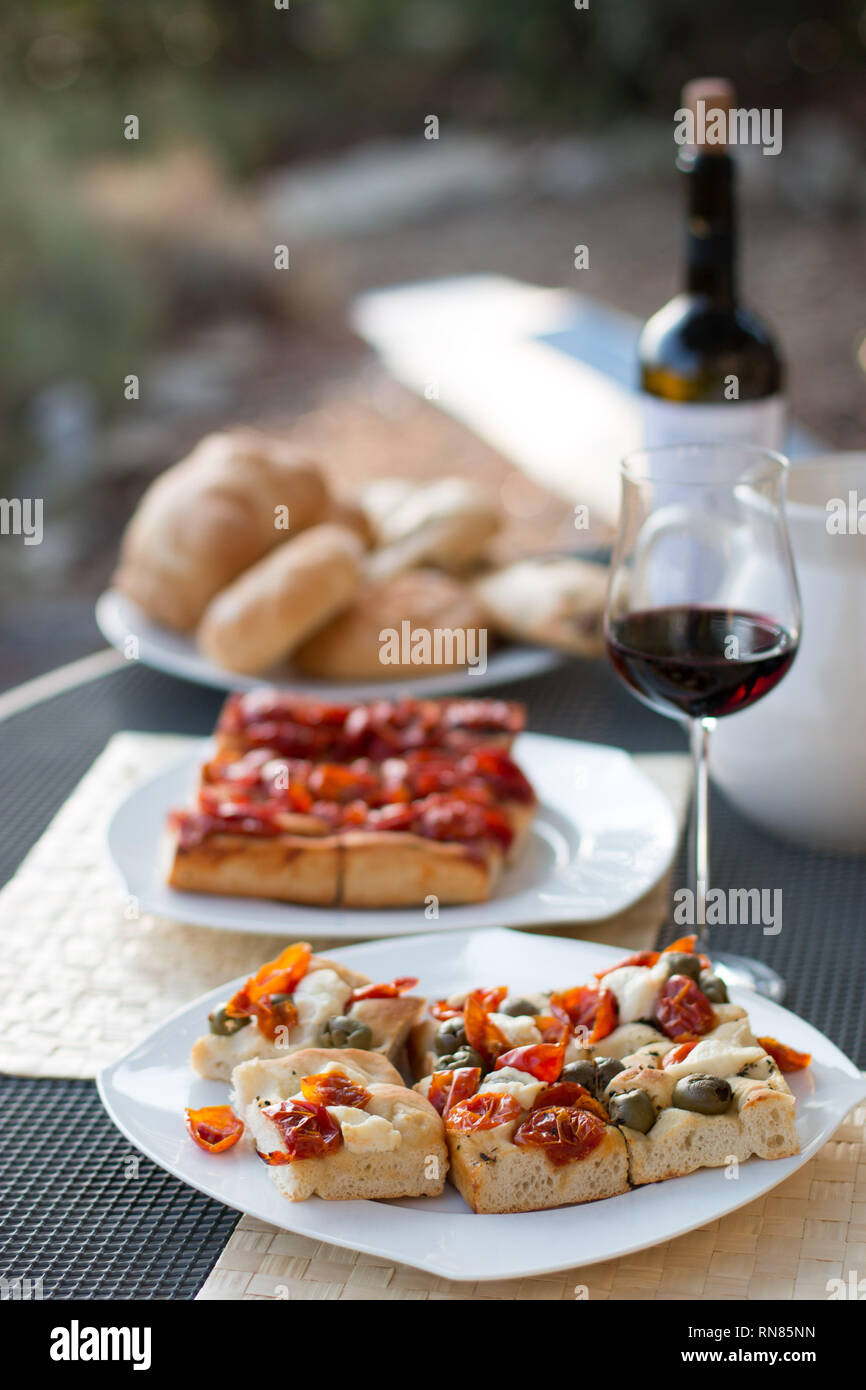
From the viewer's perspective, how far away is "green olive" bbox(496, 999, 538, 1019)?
101 cm

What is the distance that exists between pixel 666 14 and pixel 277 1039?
32.5 feet

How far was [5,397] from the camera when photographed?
6.62 meters

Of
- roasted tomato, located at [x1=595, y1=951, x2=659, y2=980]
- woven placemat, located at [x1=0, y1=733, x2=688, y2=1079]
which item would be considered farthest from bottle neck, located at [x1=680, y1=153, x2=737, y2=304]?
roasted tomato, located at [x1=595, y1=951, x2=659, y2=980]

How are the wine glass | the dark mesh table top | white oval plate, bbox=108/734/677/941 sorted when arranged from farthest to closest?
white oval plate, bbox=108/734/677/941 → the wine glass → the dark mesh table top

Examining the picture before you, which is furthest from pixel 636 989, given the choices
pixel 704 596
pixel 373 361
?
pixel 373 361

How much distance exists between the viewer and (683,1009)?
984 millimetres

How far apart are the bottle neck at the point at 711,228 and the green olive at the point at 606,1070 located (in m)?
1.08

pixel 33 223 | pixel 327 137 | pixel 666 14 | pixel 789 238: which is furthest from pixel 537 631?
pixel 327 137

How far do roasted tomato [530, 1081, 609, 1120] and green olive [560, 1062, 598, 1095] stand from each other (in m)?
0.02

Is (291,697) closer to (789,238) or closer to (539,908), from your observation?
(539,908)

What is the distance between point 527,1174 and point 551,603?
1.14 meters

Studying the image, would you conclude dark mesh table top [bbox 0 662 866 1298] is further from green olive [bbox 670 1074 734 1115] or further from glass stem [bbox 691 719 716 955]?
green olive [bbox 670 1074 734 1115]

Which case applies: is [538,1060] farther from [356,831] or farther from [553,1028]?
[356,831]

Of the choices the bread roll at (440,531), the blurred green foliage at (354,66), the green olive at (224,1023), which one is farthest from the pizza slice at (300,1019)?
the blurred green foliage at (354,66)
